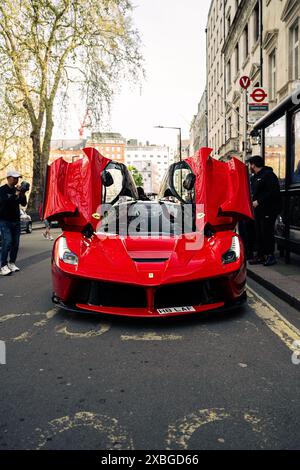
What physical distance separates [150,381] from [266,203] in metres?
5.10

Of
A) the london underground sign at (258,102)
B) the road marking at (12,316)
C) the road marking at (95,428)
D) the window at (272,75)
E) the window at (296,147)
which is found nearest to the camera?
the road marking at (95,428)

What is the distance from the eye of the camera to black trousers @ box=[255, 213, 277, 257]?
24.6 feet

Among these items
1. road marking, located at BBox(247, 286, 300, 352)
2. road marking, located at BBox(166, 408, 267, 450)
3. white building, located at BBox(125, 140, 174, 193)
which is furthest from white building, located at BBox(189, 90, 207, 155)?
white building, located at BBox(125, 140, 174, 193)

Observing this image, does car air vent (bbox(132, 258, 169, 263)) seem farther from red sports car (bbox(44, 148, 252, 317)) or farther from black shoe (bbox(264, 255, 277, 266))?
black shoe (bbox(264, 255, 277, 266))

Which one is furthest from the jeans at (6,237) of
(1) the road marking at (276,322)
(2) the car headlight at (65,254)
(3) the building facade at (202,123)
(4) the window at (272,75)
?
(3) the building facade at (202,123)

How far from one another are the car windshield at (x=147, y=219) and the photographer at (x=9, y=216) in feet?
8.92

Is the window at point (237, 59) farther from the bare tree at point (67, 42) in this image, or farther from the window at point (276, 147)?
the window at point (276, 147)

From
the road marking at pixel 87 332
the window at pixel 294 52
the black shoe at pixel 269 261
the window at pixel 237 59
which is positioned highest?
the window at pixel 237 59

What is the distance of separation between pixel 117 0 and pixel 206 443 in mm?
27206

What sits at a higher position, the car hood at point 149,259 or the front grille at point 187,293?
the car hood at point 149,259

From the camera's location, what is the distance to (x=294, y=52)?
18469 mm

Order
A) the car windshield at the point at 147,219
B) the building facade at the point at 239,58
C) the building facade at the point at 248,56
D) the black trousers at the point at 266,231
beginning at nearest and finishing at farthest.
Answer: the car windshield at the point at 147,219 < the black trousers at the point at 266,231 < the building facade at the point at 248,56 < the building facade at the point at 239,58

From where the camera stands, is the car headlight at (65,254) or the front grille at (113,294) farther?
the car headlight at (65,254)

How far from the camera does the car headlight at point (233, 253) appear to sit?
4.50 meters
